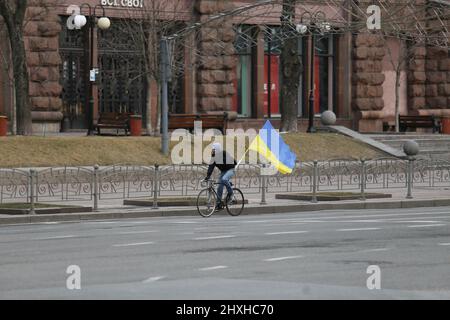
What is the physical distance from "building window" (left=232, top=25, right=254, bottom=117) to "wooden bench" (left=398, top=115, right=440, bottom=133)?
640 cm

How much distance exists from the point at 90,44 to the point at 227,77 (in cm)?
790

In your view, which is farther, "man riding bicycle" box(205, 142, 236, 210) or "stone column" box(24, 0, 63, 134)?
"stone column" box(24, 0, 63, 134)

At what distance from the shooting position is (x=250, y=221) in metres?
26.1

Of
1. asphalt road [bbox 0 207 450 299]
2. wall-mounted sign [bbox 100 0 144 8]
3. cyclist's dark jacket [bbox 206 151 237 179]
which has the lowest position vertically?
asphalt road [bbox 0 207 450 299]

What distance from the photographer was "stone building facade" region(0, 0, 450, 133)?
46.8 meters

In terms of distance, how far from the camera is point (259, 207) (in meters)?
29.7

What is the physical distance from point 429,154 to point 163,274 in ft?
107

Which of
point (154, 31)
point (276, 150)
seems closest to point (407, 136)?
point (154, 31)

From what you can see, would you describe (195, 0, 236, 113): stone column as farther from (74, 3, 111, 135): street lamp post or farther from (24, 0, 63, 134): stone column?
(24, 0, 63, 134): stone column

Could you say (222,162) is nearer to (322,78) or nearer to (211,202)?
(211,202)

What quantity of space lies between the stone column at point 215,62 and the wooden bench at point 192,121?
6.55 meters

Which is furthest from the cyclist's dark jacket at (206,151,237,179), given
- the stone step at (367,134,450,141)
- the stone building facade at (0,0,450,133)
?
the stone step at (367,134,450,141)

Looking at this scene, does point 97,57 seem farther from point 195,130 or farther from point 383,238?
point 383,238
